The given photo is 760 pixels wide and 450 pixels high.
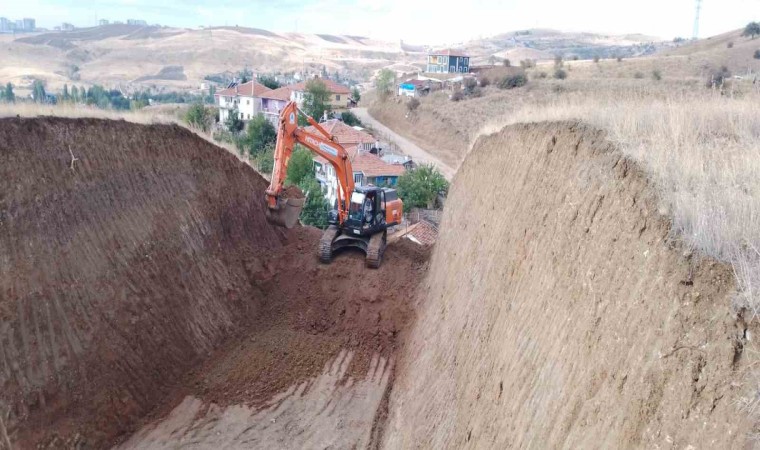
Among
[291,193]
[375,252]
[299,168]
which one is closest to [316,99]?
[299,168]

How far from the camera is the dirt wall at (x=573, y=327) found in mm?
4699

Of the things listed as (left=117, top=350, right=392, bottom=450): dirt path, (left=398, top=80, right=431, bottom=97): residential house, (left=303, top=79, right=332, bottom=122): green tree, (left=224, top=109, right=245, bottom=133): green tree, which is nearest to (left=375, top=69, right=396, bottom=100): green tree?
(left=398, top=80, right=431, bottom=97): residential house

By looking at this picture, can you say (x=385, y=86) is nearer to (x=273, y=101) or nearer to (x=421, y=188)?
(x=273, y=101)

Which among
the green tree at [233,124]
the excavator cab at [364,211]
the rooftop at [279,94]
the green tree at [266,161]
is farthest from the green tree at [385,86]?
the excavator cab at [364,211]

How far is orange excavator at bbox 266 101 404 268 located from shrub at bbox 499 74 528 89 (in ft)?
125

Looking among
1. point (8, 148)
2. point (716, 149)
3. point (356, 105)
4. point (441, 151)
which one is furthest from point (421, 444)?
point (356, 105)

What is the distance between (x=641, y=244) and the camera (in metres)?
6.28

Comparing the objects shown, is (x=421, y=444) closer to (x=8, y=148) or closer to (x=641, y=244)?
(x=641, y=244)

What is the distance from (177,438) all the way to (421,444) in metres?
5.23

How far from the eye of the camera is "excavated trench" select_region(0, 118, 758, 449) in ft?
17.7

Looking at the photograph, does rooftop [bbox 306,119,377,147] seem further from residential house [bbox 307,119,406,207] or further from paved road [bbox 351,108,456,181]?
paved road [bbox 351,108,456,181]

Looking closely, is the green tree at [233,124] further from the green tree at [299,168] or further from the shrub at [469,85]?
the shrub at [469,85]

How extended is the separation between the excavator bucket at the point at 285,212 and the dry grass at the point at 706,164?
864 centimetres

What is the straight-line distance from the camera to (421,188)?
3234 cm
